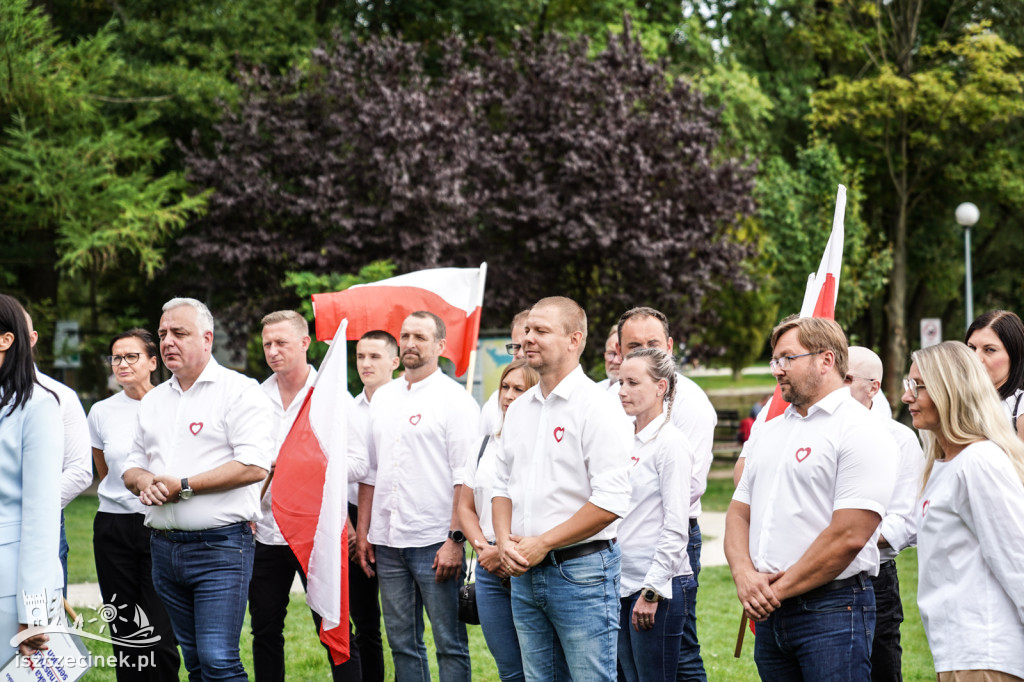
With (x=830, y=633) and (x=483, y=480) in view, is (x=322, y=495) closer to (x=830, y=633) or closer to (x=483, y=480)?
(x=483, y=480)

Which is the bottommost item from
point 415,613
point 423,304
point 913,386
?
point 415,613

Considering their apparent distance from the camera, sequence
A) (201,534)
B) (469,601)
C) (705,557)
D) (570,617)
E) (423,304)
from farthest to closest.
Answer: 1. (705,557)
2. (423,304)
3. (469,601)
4. (201,534)
5. (570,617)

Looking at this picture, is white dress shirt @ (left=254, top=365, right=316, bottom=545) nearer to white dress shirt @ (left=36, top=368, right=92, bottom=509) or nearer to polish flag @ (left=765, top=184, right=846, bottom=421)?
white dress shirt @ (left=36, top=368, right=92, bottom=509)

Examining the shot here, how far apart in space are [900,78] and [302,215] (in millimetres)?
14104

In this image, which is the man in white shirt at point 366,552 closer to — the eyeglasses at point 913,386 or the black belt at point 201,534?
the black belt at point 201,534

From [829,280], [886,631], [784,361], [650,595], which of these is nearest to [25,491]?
[650,595]

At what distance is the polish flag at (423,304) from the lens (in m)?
6.86

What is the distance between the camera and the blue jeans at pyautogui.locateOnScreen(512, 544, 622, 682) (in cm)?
435

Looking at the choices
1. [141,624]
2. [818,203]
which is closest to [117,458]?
[141,624]

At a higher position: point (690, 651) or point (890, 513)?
point (890, 513)

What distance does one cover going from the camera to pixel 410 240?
16.4 metres

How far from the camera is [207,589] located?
5.21 metres

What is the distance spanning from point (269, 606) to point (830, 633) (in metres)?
3.44

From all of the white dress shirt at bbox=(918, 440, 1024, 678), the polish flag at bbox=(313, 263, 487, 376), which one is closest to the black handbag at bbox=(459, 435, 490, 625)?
the polish flag at bbox=(313, 263, 487, 376)
